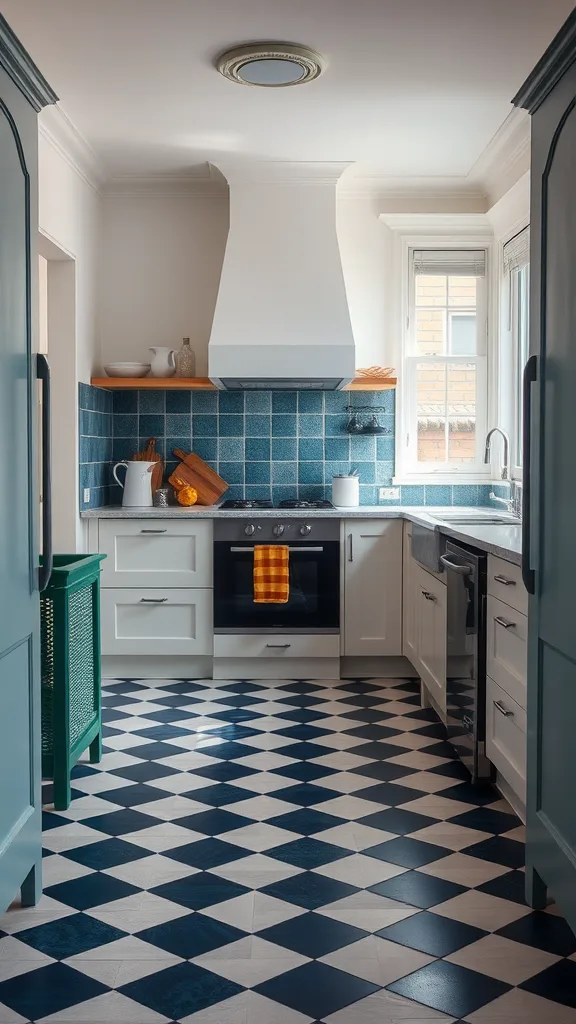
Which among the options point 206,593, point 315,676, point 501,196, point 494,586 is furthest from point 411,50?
point 315,676

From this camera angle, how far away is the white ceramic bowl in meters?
5.13

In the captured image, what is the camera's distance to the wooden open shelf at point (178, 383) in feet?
16.6

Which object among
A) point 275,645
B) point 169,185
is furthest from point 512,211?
point 275,645

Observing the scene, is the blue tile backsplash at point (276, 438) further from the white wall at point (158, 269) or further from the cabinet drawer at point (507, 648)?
the cabinet drawer at point (507, 648)

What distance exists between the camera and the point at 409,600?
15.6ft

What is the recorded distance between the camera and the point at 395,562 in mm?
4879

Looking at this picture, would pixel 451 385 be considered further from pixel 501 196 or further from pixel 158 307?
pixel 158 307

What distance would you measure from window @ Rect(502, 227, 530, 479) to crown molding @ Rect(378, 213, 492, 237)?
0.84ft

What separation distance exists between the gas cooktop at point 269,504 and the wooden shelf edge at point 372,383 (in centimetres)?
65

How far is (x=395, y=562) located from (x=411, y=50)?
240 centimetres

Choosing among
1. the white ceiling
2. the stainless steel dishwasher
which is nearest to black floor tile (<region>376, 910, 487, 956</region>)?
the stainless steel dishwasher

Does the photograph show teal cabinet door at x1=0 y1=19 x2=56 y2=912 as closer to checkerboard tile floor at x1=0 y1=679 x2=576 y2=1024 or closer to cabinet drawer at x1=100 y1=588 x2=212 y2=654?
checkerboard tile floor at x1=0 y1=679 x2=576 y2=1024

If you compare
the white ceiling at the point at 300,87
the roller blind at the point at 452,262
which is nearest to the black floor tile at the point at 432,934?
the white ceiling at the point at 300,87

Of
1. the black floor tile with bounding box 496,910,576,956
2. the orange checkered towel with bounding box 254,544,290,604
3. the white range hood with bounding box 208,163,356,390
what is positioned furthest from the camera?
the white range hood with bounding box 208,163,356,390
